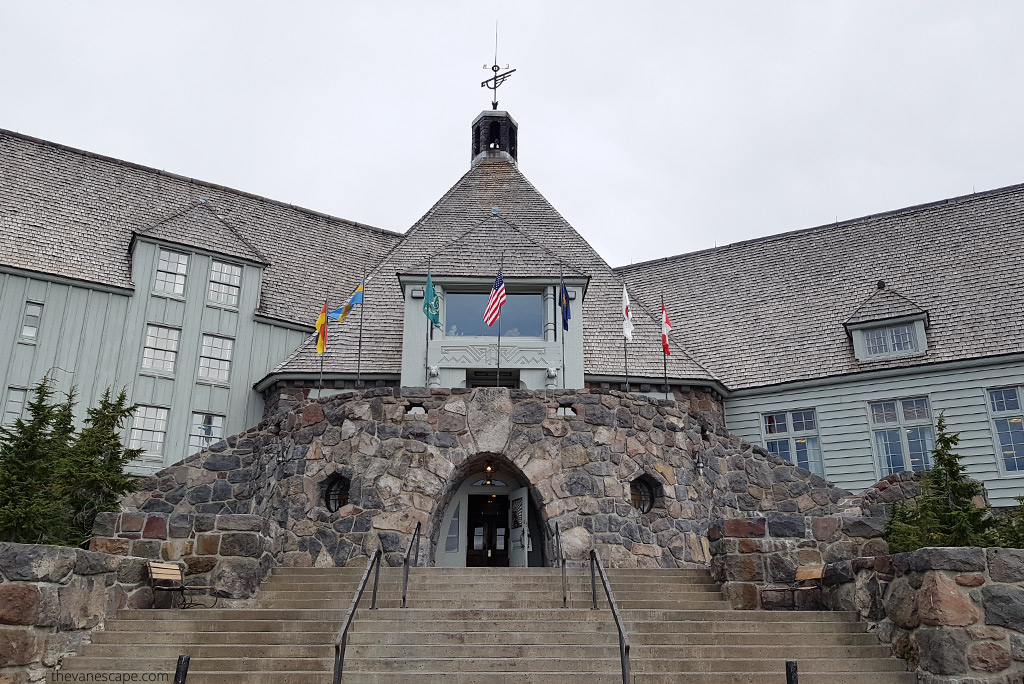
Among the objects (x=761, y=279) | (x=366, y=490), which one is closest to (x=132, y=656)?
(x=366, y=490)

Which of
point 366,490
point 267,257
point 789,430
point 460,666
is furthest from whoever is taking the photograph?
point 267,257

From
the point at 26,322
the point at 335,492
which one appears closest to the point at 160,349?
the point at 26,322

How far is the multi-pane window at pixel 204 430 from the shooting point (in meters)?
20.6

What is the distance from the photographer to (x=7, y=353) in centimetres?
1908

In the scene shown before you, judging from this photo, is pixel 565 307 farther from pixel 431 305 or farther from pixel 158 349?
pixel 158 349

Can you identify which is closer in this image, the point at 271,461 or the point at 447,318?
the point at 271,461

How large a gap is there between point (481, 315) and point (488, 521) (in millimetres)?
4694

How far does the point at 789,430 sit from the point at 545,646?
45.2 feet

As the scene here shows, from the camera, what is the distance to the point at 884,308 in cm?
2089

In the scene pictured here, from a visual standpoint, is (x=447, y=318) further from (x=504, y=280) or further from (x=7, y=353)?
(x=7, y=353)

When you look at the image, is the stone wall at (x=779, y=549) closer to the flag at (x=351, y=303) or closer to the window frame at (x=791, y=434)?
the window frame at (x=791, y=434)

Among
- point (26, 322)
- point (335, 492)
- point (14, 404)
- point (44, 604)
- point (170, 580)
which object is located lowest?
point (44, 604)

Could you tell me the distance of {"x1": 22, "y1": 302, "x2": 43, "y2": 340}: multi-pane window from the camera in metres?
19.5

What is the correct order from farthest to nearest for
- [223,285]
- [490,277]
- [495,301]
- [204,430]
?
[223,285] < [204,430] < [490,277] < [495,301]
